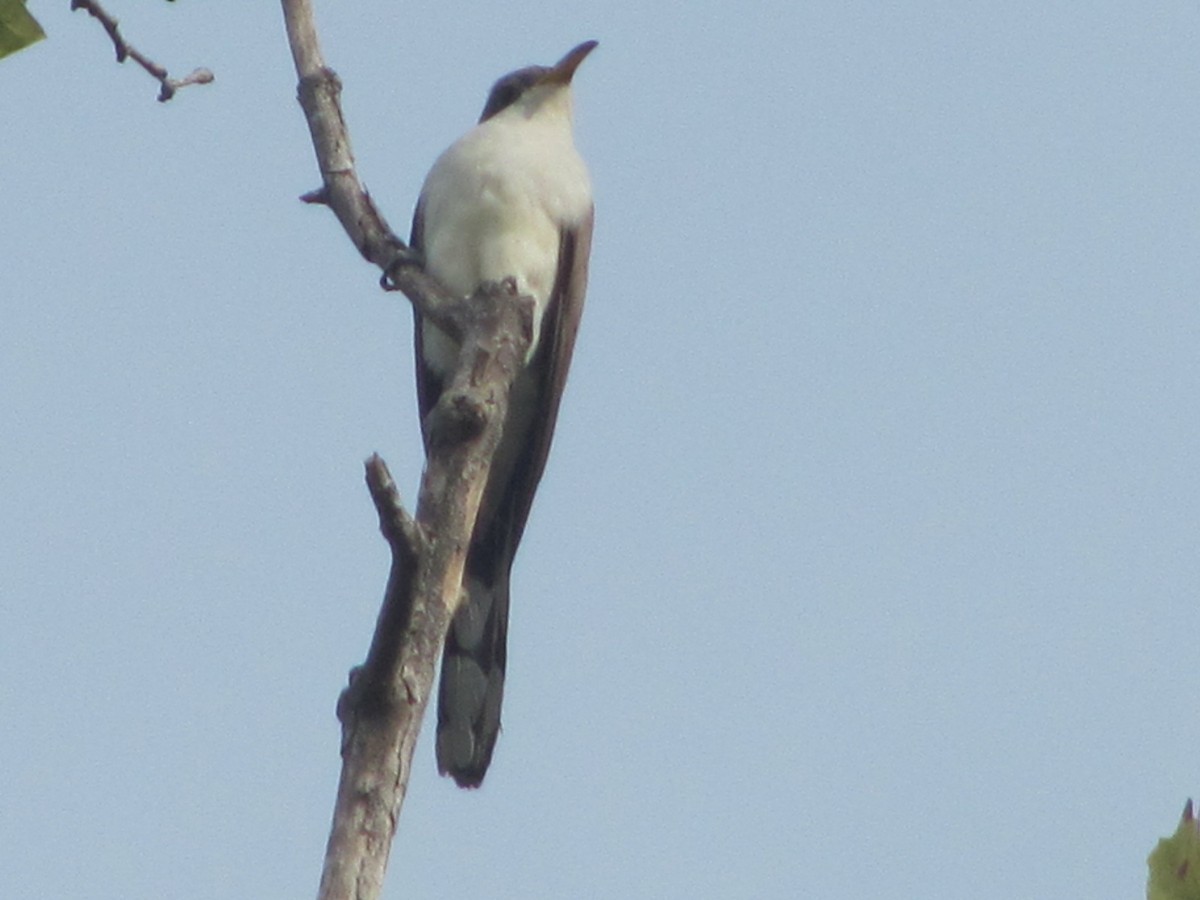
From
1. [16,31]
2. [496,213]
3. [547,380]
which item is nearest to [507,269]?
[496,213]

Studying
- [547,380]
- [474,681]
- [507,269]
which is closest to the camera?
[474,681]

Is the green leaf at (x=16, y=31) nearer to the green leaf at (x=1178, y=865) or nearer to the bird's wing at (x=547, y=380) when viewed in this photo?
the green leaf at (x=1178, y=865)

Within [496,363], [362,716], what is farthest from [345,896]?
[496,363]

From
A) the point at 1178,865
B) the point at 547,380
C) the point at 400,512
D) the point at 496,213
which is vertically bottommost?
the point at 1178,865

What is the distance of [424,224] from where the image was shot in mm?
7121

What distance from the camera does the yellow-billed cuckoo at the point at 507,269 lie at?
6.87m

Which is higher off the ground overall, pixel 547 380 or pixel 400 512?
pixel 547 380

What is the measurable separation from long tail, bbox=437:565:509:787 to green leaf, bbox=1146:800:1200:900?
10.7 feet

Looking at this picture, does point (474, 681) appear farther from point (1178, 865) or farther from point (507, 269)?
point (1178, 865)

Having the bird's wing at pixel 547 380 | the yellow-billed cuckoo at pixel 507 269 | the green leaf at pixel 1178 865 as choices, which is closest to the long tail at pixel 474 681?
the yellow-billed cuckoo at pixel 507 269

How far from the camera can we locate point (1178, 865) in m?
2.57

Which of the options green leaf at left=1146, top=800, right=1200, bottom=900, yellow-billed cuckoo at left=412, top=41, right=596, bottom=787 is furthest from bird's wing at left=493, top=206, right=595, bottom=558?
green leaf at left=1146, top=800, right=1200, bottom=900

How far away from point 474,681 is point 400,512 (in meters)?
2.62

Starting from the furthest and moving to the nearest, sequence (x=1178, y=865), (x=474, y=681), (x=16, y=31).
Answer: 1. (x=474, y=681)
2. (x=16, y=31)
3. (x=1178, y=865)
